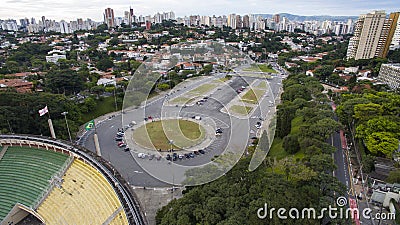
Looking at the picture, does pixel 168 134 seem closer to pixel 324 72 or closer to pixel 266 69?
pixel 324 72

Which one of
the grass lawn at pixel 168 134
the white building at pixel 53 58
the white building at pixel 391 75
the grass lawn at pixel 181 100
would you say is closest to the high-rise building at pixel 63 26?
the white building at pixel 53 58

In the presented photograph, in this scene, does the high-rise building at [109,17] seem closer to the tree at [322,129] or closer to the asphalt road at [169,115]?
the asphalt road at [169,115]

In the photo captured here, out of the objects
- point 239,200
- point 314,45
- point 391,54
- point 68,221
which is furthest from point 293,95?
point 314,45

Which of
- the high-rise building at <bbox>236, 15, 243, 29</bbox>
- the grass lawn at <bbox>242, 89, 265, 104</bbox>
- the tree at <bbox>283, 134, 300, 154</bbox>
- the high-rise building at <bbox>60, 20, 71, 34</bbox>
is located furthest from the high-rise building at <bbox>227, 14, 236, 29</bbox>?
the tree at <bbox>283, 134, 300, 154</bbox>

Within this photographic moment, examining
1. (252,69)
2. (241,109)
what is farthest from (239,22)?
(241,109)

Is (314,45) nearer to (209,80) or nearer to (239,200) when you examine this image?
(209,80)

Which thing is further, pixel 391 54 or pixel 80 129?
pixel 391 54
